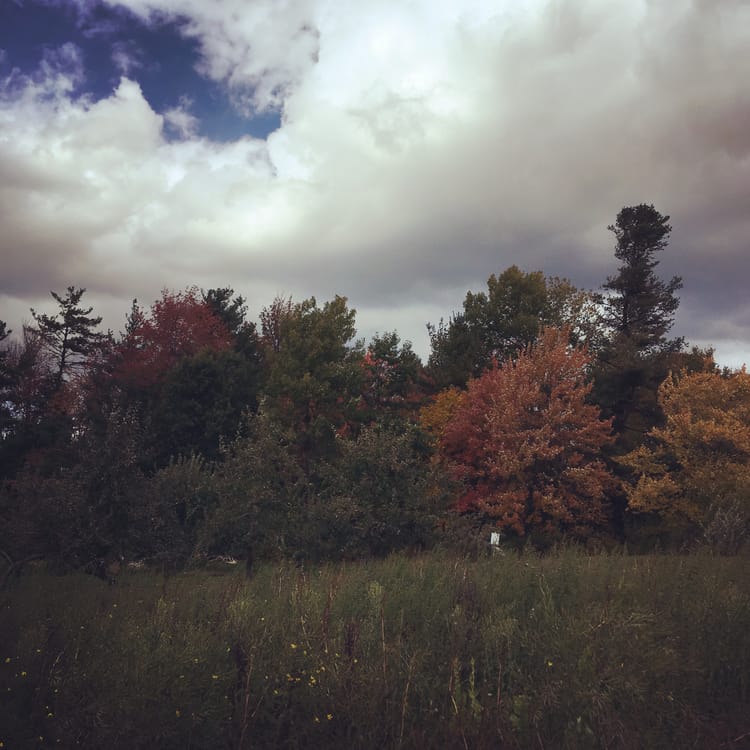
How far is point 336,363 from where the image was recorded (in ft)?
105

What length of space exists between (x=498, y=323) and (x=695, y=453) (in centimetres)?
1665

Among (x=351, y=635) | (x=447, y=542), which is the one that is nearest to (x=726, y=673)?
(x=351, y=635)

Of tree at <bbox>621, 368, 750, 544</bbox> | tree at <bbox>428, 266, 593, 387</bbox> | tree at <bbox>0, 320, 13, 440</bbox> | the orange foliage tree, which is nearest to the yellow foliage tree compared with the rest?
tree at <bbox>621, 368, 750, 544</bbox>

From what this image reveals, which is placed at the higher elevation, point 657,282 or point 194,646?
point 657,282

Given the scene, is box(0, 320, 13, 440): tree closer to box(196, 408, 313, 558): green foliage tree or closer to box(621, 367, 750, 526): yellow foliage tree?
box(196, 408, 313, 558): green foliage tree

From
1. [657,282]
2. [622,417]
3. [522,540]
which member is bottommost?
[522,540]

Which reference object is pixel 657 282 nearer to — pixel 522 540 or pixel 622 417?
pixel 622 417

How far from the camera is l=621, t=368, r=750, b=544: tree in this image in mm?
23672

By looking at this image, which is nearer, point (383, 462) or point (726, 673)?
point (726, 673)

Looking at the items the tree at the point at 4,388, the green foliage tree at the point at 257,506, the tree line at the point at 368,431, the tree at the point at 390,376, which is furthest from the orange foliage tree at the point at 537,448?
the tree at the point at 4,388

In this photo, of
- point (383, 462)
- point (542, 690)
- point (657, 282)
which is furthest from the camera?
point (657, 282)

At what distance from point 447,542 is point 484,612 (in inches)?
280

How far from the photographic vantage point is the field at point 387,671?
4680mm

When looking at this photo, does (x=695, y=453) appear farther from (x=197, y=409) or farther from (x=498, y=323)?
(x=197, y=409)
